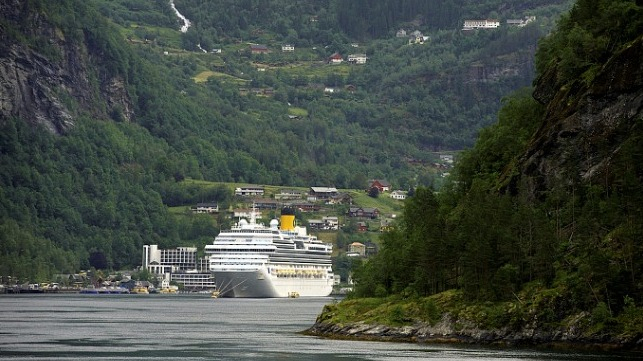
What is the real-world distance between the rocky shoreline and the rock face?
15.8 meters

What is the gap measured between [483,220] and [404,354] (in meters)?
17.7

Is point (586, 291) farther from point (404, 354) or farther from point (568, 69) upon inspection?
point (568, 69)

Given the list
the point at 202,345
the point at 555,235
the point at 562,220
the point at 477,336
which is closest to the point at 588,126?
the point at 562,220

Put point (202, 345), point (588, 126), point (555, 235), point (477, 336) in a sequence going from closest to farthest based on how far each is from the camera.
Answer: point (477, 336) < point (555, 235) < point (588, 126) < point (202, 345)

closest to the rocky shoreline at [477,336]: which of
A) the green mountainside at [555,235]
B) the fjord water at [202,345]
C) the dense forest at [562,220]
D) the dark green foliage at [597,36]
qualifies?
the green mountainside at [555,235]

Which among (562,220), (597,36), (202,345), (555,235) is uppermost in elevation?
(597,36)

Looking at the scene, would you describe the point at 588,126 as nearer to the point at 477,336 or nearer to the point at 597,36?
the point at 597,36

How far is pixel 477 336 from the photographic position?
129000 mm

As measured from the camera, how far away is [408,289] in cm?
14538

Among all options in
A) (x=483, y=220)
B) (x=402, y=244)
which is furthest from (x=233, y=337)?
Result: (x=483, y=220)

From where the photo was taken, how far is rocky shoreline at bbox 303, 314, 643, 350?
11850 cm

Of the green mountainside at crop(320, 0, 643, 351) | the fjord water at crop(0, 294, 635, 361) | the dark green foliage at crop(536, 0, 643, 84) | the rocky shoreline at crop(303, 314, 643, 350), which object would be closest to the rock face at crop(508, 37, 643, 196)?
the green mountainside at crop(320, 0, 643, 351)

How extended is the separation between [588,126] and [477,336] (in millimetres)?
19340

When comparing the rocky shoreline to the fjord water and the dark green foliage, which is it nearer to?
the fjord water
